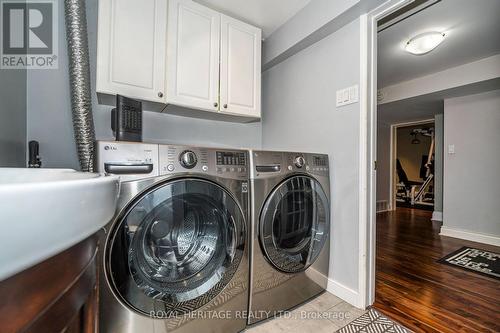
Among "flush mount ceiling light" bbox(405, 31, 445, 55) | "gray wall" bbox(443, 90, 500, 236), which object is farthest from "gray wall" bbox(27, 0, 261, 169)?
"gray wall" bbox(443, 90, 500, 236)

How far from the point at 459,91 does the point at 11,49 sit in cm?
435

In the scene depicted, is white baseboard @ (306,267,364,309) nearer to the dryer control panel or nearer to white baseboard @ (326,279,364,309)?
white baseboard @ (326,279,364,309)

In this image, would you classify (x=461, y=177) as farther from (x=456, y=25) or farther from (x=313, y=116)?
(x=313, y=116)

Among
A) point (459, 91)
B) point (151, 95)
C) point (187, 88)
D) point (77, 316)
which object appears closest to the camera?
point (77, 316)

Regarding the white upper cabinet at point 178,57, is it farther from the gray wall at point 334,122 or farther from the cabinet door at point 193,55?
the gray wall at point 334,122

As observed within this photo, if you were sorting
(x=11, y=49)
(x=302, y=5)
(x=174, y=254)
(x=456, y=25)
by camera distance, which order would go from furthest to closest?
(x=456, y=25) < (x=302, y=5) < (x=11, y=49) < (x=174, y=254)

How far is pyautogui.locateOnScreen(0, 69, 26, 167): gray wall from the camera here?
1.08 meters

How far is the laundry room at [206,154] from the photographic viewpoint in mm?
906

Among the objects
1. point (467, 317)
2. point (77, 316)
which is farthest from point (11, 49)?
point (467, 317)

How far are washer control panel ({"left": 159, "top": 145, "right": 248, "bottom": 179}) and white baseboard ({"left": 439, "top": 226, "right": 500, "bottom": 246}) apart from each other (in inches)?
134

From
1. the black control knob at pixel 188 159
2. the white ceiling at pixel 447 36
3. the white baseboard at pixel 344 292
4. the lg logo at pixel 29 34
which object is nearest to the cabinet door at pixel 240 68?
the black control knob at pixel 188 159

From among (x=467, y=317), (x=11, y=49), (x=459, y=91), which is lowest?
(x=467, y=317)

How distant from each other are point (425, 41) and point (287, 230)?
6.94ft

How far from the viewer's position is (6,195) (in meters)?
0.21
